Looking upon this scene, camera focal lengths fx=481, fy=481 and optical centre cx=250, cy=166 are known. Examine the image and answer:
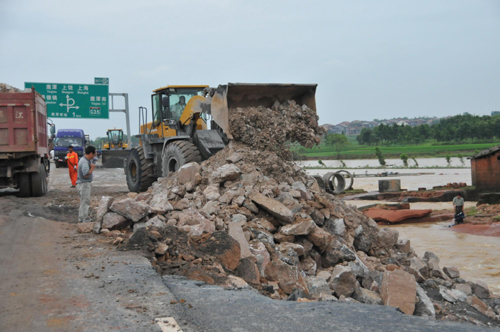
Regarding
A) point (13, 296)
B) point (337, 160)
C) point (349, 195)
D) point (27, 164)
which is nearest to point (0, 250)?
point (13, 296)

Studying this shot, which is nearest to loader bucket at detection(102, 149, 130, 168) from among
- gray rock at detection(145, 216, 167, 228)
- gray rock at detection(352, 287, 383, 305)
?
gray rock at detection(145, 216, 167, 228)

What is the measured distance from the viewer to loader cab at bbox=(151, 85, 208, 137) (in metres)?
12.2

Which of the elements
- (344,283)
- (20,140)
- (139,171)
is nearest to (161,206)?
(344,283)

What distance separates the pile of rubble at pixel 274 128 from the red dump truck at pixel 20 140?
6.25 metres

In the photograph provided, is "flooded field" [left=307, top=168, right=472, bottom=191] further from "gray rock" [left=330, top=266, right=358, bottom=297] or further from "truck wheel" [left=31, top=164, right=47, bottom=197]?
"gray rock" [left=330, top=266, right=358, bottom=297]

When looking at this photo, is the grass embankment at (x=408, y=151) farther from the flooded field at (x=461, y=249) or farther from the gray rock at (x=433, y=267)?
the gray rock at (x=433, y=267)

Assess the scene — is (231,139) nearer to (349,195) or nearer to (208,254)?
(208,254)

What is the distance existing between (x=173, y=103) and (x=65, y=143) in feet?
73.8

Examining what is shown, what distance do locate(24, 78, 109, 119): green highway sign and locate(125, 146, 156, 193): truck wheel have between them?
55.8 feet

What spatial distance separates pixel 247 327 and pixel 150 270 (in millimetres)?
1898

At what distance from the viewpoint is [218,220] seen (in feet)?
22.8

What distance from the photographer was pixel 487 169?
2192 centimetres

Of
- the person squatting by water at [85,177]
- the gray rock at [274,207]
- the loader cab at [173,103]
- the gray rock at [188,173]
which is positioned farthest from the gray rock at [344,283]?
the loader cab at [173,103]

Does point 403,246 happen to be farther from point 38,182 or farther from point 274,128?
point 38,182
